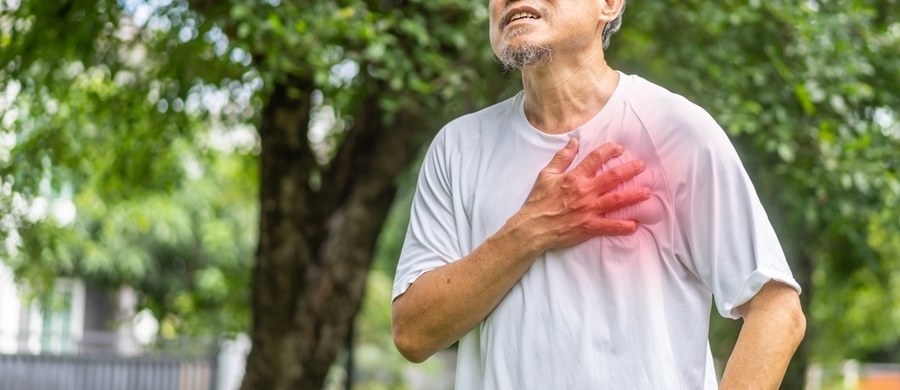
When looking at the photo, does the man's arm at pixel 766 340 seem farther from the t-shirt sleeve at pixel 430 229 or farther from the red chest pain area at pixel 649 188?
the t-shirt sleeve at pixel 430 229

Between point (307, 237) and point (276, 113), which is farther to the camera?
point (307, 237)

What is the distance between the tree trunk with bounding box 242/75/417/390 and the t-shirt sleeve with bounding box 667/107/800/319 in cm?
587

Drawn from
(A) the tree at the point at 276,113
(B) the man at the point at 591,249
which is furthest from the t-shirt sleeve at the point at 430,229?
(A) the tree at the point at 276,113

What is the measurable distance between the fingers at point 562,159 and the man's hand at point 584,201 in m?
0.03

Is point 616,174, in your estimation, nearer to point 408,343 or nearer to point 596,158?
point 596,158

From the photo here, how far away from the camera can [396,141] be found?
26.2 feet

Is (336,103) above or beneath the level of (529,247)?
beneath

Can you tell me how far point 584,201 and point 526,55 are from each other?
0.95 feet

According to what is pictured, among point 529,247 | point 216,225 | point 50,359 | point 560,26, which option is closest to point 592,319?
point 529,247

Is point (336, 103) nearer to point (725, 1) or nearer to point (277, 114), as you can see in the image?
point (277, 114)

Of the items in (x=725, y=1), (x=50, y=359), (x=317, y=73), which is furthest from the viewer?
(x=50, y=359)

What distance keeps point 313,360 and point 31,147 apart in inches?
87.7

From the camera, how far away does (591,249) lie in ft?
6.97

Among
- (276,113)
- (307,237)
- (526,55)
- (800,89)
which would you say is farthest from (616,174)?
(307,237)
